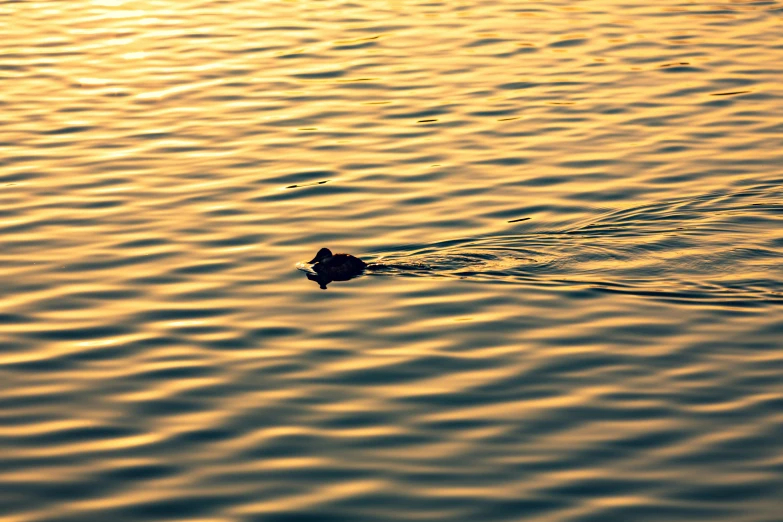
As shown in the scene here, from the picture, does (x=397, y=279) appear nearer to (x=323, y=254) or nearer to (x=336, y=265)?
(x=336, y=265)

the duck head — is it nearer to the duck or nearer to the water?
the duck

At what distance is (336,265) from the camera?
13266mm

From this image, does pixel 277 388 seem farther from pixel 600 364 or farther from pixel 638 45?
pixel 638 45

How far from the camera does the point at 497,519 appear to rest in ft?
29.5

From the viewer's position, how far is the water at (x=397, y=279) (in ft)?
31.7

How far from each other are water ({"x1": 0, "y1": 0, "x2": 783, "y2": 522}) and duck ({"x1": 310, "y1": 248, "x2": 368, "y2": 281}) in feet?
0.63

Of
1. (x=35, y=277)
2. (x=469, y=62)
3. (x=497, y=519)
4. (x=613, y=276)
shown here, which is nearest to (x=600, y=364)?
(x=613, y=276)

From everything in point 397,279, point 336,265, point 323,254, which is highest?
point 323,254

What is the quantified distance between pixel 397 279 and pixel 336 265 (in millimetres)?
670

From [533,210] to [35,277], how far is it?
5.76 meters

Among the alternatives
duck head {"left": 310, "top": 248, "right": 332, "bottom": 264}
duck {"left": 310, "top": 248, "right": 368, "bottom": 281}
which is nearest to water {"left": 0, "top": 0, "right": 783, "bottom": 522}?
duck {"left": 310, "top": 248, "right": 368, "bottom": 281}

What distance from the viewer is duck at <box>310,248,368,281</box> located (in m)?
13.2

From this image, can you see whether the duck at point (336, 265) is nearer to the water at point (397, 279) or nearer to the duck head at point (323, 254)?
the duck head at point (323, 254)

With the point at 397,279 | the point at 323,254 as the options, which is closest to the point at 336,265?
the point at 323,254
